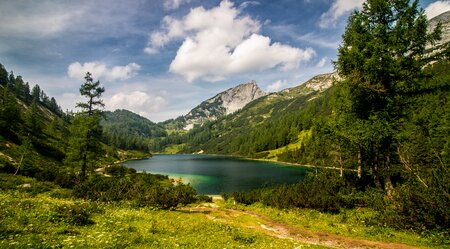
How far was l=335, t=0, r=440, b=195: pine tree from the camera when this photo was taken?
64.3 feet

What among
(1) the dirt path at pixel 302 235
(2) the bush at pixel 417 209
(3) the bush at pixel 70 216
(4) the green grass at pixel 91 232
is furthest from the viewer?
(1) the dirt path at pixel 302 235

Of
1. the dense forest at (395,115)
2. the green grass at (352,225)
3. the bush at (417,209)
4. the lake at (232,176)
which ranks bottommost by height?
the lake at (232,176)

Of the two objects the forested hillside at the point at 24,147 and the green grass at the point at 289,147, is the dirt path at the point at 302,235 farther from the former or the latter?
the green grass at the point at 289,147

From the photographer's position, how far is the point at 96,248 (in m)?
8.29

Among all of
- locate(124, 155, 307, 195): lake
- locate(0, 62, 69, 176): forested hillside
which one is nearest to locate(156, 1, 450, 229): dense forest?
locate(124, 155, 307, 195): lake

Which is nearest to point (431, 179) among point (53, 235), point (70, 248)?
point (70, 248)

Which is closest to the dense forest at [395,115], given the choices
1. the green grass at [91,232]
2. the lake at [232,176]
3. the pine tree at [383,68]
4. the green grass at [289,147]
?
the pine tree at [383,68]

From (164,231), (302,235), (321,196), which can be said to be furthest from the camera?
(321,196)

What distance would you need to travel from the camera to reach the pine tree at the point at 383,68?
64.3ft

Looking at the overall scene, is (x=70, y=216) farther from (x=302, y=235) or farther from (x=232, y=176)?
(x=232, y=176)

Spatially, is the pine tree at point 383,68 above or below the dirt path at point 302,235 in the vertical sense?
above

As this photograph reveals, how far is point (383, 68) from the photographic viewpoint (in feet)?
63.9

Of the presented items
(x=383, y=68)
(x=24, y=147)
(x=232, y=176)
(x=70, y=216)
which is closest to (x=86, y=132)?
(x=24, y=147)

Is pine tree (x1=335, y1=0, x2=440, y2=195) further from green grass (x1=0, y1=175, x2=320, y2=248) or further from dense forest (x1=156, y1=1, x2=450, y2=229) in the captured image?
green grass (x1=0, y1=175, x2=320, y2=248)
